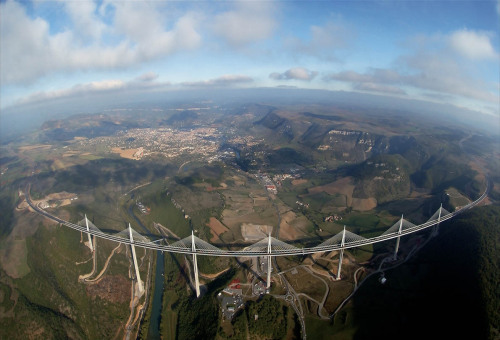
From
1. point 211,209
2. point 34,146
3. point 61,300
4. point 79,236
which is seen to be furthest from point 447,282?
point 34,146

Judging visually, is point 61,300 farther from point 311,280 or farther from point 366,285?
point 366,285

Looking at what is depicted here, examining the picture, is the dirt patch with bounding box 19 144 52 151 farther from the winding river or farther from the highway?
the winding river

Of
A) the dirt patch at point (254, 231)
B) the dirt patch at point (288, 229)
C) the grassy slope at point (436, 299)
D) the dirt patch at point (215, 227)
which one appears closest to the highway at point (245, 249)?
the grassy slope at point (436, 299)

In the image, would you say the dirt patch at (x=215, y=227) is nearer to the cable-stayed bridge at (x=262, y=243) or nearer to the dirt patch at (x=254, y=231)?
the dirt patch at (x=254, y=231)

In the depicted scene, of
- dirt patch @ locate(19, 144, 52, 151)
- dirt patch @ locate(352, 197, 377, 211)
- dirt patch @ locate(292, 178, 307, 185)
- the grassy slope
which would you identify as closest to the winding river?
the grassy slope

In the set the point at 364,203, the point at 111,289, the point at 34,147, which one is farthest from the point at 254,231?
the point at 34,147
